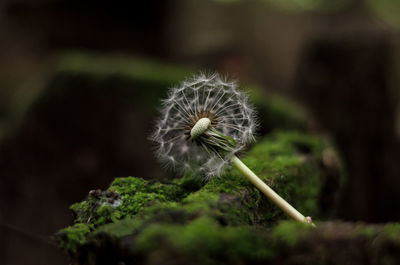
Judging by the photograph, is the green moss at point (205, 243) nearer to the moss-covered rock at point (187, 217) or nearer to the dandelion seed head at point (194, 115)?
the moss-covered rock at point (187, 217)

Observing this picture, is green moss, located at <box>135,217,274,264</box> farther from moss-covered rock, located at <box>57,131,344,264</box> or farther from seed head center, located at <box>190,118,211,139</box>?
seed head center, located at <box>190,118,211,139</box>

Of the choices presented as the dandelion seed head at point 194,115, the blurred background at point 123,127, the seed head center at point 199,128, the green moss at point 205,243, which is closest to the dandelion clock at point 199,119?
the dandelion seed head at point 194,115

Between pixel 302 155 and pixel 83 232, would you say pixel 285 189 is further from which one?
pixel 83 232

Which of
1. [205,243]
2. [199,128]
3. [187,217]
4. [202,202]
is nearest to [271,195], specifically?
[202,202]

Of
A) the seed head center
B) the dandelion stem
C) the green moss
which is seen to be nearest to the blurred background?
the dandelion stem

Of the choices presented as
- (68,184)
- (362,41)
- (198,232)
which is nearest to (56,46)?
(68,184)

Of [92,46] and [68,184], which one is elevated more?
[92,46]
